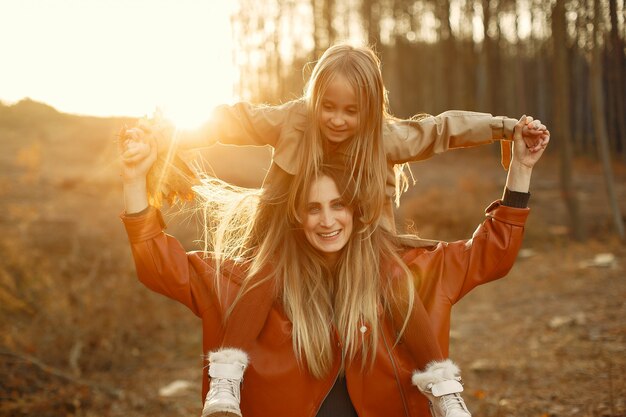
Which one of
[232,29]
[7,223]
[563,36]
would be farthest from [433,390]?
[232,29]

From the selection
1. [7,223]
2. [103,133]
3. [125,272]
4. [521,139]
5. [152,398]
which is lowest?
[152,398]

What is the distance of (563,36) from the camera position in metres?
10.6

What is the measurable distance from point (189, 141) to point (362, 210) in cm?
96

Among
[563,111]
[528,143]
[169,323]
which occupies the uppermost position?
[563,111]

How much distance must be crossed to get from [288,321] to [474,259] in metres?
0.96

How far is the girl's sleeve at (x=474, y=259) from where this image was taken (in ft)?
9.66

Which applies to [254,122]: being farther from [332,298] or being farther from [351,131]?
[332,298]

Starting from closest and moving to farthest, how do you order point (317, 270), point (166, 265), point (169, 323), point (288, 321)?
point (166, 265) → point (288, 321) → point (317, 270) → point (169, 323)

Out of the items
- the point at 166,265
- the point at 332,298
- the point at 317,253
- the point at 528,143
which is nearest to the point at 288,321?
the point at 332,298

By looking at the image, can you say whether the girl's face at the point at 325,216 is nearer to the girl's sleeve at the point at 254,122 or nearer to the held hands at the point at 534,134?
the girl's sleeve at the point at 254,122

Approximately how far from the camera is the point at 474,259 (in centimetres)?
303

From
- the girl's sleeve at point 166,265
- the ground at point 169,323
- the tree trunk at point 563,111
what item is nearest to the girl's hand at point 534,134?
the girl's sleeve at point 166,265

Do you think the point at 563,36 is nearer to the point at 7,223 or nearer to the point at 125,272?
the point at 125,272

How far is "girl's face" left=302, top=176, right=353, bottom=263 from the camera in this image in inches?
121
